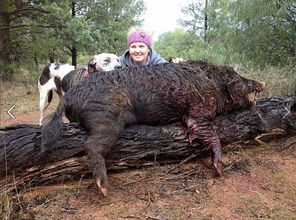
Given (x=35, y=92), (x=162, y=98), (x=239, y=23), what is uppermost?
(x=239, y=23)

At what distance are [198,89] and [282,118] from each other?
3.95ft

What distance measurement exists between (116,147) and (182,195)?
0.76 metres

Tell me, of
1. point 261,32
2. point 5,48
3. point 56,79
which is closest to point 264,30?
point 261,32

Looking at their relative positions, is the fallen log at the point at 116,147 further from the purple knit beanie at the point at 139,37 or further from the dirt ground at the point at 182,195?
the purple knit beanie at the point at 139,37

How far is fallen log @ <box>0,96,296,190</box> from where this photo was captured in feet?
9.21

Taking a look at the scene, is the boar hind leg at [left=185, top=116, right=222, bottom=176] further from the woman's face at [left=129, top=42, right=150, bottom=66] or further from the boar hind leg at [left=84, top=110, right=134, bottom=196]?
the woman's face at [left=129, top=42, right=150, bottom=66]

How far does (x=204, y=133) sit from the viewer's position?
3.32 m

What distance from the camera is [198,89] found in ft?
11.3

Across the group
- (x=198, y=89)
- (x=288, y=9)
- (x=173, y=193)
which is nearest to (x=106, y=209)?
(x=173, y=193)

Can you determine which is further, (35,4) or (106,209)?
(35,4)

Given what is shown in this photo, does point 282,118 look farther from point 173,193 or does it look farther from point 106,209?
point 106,209

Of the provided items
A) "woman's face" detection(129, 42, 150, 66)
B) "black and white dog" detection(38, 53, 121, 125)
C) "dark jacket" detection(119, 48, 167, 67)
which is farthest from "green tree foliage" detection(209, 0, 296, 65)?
"black and white dog" detection(38, 53, 121, 125)

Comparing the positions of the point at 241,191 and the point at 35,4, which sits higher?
the point at 35,4

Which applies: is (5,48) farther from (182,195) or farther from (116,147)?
(182,195)
